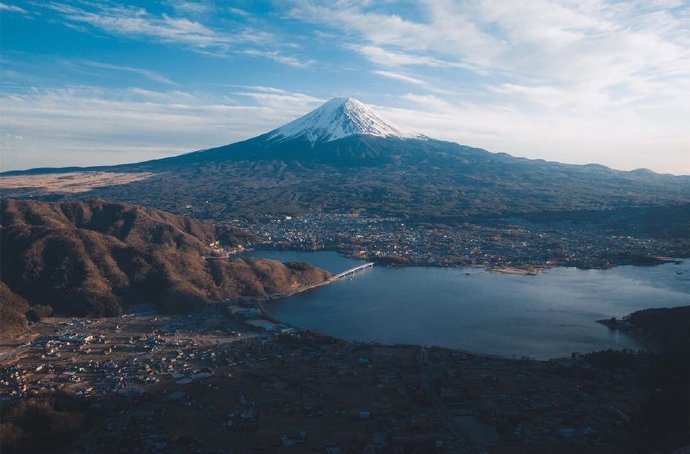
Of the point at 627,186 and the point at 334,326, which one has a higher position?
the point at 627,186

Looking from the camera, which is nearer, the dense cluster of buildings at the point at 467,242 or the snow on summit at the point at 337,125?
the dense cluster of buildings at the point at 467,242

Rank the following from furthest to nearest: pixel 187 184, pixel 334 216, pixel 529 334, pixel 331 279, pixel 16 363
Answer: pixel 187 184, pixel 334 216, pixel 331 279, pixel 529 334, pixel 16 363

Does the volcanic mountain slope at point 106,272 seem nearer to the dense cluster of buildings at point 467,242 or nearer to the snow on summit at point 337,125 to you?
the dense cluster of buildings at point 467,242

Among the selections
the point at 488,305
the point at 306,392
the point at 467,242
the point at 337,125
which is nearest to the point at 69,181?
the point at 337,125

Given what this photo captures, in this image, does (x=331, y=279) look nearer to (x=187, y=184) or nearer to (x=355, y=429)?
(x=355, y=429)

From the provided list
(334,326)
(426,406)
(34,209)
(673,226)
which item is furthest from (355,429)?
(673,226)

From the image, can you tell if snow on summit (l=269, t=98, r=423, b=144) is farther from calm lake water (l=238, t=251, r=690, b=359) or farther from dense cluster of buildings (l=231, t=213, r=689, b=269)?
calm lake water (l=238, t=251, r=690, b=359)

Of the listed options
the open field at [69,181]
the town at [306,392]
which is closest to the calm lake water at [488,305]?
the town at [306,392]
